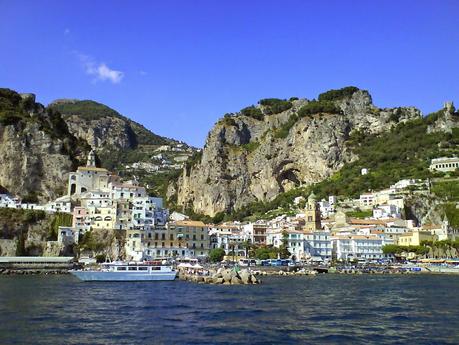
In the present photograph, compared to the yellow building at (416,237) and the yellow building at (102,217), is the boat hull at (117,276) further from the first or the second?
the yellow building at (416,237)

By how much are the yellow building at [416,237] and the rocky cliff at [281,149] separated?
44.2 metres

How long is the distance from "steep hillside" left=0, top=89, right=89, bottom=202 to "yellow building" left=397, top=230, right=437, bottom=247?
58857 mm

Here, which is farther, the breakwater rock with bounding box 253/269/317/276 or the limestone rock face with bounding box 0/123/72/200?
the limestone rock face with bounding box 0/123/72/200

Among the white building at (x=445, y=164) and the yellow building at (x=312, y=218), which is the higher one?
the white building at (x=445, y=164)

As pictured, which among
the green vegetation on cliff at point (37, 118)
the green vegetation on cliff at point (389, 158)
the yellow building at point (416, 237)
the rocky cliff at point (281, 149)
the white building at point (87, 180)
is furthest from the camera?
the rocky cliff at point (281, 149)

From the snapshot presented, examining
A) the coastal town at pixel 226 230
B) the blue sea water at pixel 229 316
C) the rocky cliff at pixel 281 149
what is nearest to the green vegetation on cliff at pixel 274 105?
the rocky cliff at pixel 281 149

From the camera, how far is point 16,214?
248 feet

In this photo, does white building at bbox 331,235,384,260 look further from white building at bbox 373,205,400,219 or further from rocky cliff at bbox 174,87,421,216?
rocky cliff at bbox 174,87,421,216

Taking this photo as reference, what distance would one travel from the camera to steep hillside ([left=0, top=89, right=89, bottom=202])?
87.3 m

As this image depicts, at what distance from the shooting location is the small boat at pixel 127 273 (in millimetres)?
52125

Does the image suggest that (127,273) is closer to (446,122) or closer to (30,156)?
(30,156)

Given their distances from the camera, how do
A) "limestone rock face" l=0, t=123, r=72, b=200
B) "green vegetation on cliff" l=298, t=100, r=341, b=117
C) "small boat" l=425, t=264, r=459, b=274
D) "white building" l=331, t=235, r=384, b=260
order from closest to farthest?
"small boat" l=425, t=264, r=459, b=274
"white building" l=331, t=235, r=384, b=260
"limestone rock face" l=0, t=123, r=72, b=200
"green vegetation on cliff" l=298, t=100, r=341, b=117

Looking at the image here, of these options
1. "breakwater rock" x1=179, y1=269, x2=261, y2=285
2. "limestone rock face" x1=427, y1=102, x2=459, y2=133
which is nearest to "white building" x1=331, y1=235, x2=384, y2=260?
"breakwater rock" x1=179, y1=269, x2=261, y2=285

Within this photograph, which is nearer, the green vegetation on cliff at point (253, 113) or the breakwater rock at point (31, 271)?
the breakwater rock at point (31, 271)
